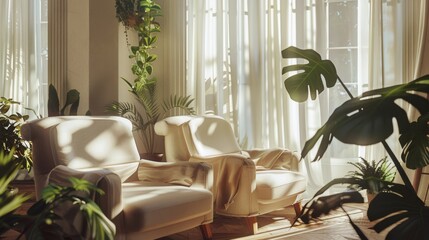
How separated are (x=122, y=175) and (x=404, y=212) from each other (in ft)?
8.35

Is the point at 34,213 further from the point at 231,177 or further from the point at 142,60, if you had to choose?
the point at 142,60

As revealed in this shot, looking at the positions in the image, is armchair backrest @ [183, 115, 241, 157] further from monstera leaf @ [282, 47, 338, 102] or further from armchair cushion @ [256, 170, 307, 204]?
monstera leaf @ [282, 47, 338, 102]

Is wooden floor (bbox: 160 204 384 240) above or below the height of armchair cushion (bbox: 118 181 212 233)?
below

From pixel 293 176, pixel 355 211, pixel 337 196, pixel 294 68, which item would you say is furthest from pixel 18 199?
pixel 355 211

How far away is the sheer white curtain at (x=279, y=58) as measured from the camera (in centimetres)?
466

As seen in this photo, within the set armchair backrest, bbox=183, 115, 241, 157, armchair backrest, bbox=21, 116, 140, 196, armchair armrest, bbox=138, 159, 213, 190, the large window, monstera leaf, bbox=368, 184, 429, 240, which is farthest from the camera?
the large window

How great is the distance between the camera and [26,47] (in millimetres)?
5848

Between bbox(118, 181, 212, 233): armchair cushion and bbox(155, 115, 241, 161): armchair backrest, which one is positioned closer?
bbox(118, 181, 212, 233): armchair cushion

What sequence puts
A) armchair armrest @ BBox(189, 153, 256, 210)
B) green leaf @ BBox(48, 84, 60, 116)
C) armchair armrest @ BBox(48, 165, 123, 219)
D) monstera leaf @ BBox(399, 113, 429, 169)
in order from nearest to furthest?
monstera leaf @ BBox(399, 113, 429, 169) → armchair armrest @ BBox(48, 165, 123, 219) → armchair armrest @ BBox(189, 153, 256, 210) → green leaf @ BBox(48, 84, 60, 116)

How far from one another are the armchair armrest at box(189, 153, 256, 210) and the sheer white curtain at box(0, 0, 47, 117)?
121 inches

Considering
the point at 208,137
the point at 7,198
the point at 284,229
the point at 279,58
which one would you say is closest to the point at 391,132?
the point at 7,198

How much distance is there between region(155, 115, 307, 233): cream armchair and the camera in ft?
11.5

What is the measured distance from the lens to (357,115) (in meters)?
1.02

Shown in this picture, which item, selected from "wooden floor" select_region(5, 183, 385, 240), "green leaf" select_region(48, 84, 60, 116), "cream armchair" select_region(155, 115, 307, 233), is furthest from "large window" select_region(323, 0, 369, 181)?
"green leaf" select_region(48, 84, 60, 116)
